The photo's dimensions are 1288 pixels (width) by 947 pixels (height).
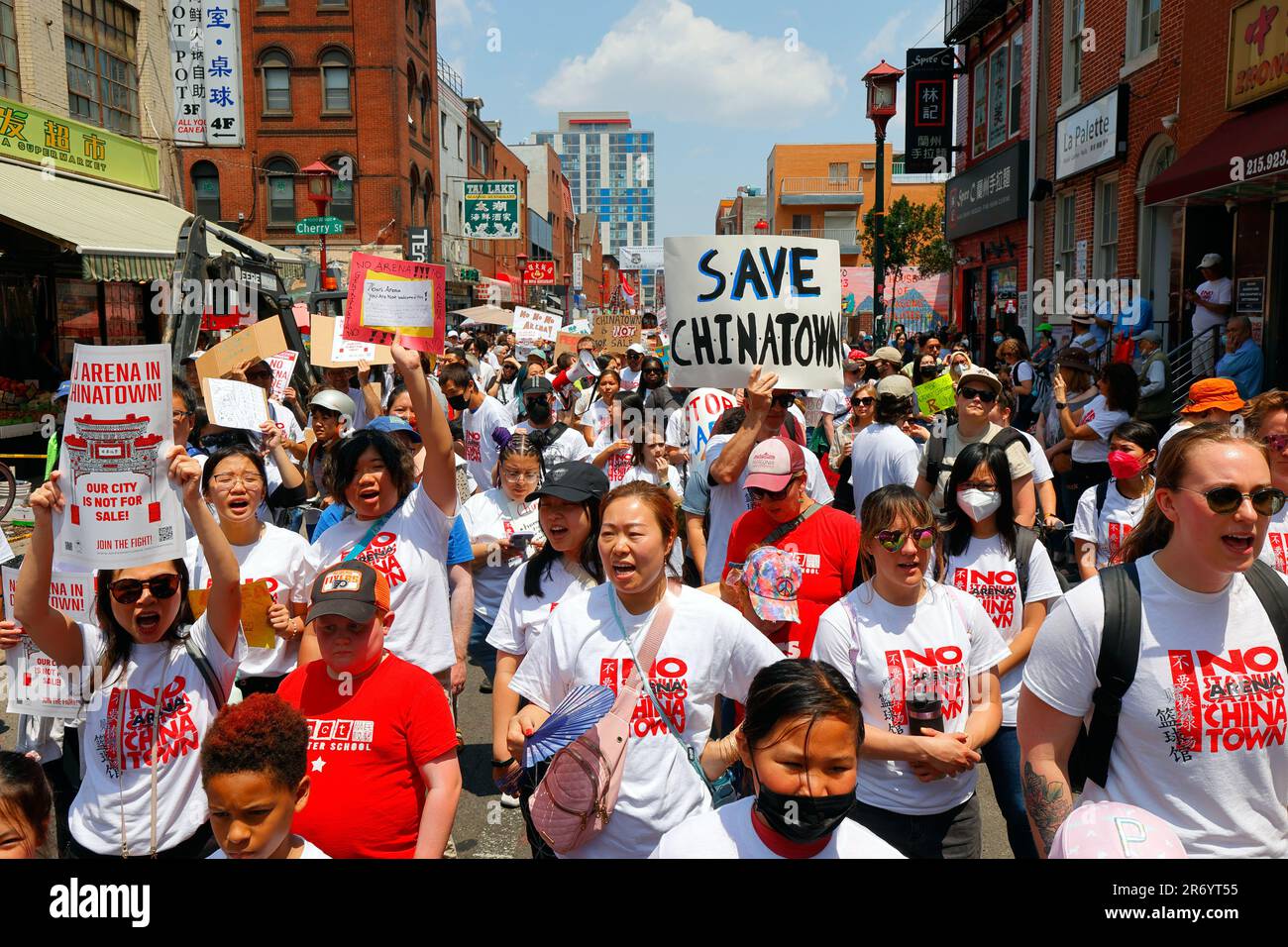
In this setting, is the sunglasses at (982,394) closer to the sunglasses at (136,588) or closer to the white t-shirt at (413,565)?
the white t-shirt at (413,565)

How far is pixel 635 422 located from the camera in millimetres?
7684

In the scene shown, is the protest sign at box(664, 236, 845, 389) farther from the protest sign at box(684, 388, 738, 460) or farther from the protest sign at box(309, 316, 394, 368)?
the protest sign at box(309, 316, 394, 368)

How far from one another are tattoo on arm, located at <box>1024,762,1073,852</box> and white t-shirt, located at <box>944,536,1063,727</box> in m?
1.45

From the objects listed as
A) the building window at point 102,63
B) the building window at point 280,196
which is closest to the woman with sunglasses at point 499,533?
the building window at point 102,63

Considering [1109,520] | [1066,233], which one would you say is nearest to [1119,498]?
[1109,520]

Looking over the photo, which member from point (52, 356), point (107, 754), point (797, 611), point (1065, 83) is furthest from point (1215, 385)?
point (52, 356)

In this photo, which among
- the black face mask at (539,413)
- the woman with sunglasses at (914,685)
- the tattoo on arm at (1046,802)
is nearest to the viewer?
the tattoo on arm at (1046,802)

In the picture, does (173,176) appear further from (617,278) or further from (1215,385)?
(617,278)

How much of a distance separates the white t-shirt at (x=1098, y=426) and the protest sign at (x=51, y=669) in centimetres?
722

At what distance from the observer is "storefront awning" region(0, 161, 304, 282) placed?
50.8ft

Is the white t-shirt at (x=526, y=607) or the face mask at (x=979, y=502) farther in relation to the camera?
the face mask at (x=979, y=502)

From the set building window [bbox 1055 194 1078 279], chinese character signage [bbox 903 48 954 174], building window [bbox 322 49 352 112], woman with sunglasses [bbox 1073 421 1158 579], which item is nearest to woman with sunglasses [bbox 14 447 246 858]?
woman with sunglasses [bbox 1073 421 1158 579]

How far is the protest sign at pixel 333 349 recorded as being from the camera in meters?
7.82

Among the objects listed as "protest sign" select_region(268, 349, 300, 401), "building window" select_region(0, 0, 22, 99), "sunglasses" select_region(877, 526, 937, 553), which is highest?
"building window" select_region(0, 0, 22, 99)
